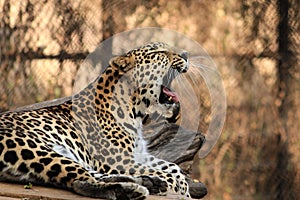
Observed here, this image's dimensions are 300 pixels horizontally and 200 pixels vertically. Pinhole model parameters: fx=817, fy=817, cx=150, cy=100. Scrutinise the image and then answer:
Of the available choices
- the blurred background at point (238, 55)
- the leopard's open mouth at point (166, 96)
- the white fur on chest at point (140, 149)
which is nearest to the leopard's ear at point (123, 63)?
the leopard's open mouth at point (166, 96)

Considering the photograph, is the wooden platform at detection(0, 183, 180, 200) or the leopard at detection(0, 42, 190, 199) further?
the leopard at detection(0, 42, 190, 199)

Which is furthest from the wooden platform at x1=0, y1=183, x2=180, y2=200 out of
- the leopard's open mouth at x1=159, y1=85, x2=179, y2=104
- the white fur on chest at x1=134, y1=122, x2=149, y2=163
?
the leopard's open mouth at x1=159, y1=85, x2=179, y2=104

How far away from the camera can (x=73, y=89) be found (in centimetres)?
838

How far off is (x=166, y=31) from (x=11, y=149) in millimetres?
4107

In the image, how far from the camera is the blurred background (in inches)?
338

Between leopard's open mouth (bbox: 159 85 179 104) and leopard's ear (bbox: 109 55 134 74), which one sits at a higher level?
leopard's ear (bbox: 109 55 134 74)

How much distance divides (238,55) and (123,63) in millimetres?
2979

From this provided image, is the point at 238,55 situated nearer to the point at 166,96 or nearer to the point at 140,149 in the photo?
the point at 166,96

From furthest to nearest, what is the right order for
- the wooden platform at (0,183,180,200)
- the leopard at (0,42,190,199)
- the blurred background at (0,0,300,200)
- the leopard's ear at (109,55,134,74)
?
1. the blurred background at (0,0,300,200)
2. the leopard's ear at (109,55,134,74)
3. the leopard at (0,42,190,199)
4. the wooden platform at (0,183,180,200)

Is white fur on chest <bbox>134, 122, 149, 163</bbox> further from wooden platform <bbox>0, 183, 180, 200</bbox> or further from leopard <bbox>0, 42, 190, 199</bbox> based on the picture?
wooden platform <bbox>0, 183, 180, 200</bbox>

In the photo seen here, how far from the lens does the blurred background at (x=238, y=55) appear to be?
8.59 meters

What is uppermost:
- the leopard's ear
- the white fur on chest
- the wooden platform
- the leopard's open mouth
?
the leopard's ear

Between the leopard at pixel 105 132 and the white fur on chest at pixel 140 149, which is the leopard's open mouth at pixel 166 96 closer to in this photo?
the leopard at pixel 105 132

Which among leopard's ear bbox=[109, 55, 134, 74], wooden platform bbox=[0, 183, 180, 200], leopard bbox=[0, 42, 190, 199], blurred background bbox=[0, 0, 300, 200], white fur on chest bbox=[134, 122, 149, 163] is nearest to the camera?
wooden platform bbox=[0, 183, 180, 200]
